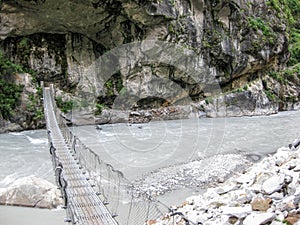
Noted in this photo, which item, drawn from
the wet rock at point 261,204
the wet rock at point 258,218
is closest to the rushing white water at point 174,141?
the wet rock at point 261,204

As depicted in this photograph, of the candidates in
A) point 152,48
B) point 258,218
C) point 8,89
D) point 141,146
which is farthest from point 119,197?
point 152,48

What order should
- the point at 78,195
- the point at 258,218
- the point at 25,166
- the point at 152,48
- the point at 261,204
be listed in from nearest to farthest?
the point at 258,218, the point at 261,204, the point at 78,195, the point at 25,166, the point at 152,48

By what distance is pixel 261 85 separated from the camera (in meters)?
22.8

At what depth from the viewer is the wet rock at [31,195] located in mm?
5766

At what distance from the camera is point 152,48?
18.2 metres

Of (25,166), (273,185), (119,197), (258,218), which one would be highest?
(273,185)

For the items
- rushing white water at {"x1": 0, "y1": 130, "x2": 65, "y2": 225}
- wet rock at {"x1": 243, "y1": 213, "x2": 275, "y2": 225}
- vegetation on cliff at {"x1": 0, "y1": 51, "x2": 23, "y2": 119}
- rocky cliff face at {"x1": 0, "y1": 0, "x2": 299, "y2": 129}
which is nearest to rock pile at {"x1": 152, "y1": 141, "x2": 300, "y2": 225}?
wet rock at {"x1": 243, "y1": 213, "x2": 275, "y2": 225}

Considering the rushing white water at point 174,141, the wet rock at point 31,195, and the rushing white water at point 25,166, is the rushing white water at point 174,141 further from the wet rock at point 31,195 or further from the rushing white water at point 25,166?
the wet rock at point 31,195

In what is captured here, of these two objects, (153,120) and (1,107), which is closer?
(1,107)

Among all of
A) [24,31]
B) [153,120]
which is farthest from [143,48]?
[24,31]

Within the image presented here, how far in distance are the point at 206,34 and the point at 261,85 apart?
5915 mm

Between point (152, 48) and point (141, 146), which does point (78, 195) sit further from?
point (152, 48)

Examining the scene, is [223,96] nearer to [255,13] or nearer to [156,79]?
[156,79]

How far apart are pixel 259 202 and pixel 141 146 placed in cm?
912
